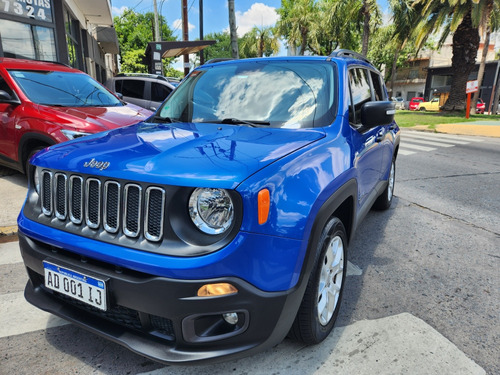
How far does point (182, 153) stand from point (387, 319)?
1747mm

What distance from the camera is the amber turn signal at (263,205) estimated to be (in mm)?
1604

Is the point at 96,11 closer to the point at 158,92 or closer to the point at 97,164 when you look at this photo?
the point at 158,92

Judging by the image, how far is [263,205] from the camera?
5.30 ft

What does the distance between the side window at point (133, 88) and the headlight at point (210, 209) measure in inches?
387

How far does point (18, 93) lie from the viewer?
16.5 ft

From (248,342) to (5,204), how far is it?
4.14 meters

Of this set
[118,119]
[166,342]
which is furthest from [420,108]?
[166,342]

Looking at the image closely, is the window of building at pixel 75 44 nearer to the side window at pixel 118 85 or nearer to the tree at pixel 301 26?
the side window at pixel 118 85

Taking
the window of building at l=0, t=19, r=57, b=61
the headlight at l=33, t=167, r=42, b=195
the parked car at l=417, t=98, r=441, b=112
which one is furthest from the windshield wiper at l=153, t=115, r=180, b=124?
the parked car at l=417, t=98, r=441, b=112

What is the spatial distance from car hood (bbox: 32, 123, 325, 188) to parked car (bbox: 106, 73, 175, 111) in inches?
328

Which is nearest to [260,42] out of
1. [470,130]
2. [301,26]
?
[301,26]

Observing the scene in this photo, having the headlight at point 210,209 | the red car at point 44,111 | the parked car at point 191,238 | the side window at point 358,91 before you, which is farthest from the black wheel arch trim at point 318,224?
the red car at point 44,111

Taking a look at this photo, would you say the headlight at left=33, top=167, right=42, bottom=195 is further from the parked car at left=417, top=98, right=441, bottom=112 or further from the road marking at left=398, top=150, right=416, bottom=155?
the parked car at left=417, top=98, right=441, bottom=112

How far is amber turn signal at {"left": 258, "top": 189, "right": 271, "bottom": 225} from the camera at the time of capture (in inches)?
63.2
